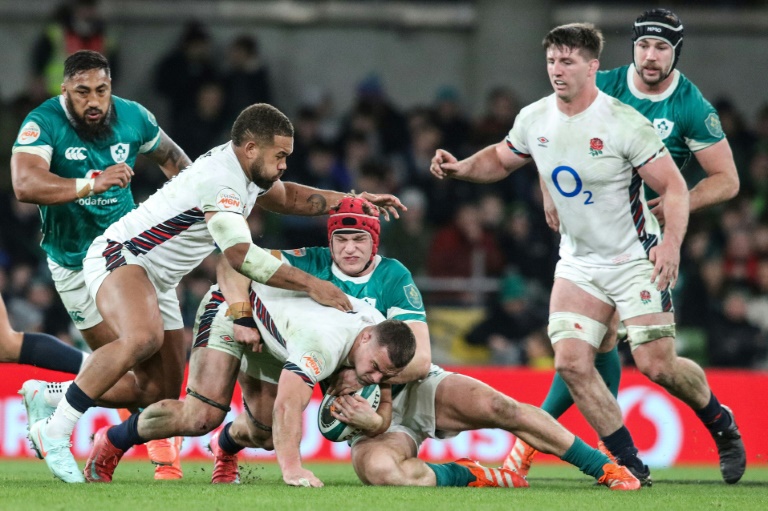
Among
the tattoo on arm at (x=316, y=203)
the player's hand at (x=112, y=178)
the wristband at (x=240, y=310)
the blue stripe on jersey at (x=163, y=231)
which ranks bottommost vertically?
the wristband at (x=240, y=310)

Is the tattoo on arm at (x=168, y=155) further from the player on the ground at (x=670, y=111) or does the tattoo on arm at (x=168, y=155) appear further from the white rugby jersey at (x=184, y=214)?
the player on the ground at (x=670, y=111)

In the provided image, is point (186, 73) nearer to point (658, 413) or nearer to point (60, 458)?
point (658, 413)

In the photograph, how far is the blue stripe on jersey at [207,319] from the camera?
7.32 metres

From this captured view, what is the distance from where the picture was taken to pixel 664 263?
22.4 feet

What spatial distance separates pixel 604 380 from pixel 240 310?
2.41m

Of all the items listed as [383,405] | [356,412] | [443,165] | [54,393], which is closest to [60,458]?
[54,393]

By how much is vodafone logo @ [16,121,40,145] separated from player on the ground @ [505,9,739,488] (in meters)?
3.05

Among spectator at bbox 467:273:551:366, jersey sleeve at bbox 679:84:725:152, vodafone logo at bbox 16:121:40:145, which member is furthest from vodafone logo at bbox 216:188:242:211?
spectator at bbox 467:273:551:366

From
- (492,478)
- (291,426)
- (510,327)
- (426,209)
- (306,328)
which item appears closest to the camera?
(291,426)

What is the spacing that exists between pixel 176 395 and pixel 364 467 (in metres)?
1.50

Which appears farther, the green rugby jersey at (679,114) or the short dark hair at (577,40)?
the green rugby jersey at (679,114)

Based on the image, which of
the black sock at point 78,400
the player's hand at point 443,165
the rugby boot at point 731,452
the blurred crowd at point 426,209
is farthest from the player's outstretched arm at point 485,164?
the blurred crowd at point 426,209

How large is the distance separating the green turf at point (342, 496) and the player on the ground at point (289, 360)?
208 mm

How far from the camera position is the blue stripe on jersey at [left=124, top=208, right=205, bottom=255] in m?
7.09
